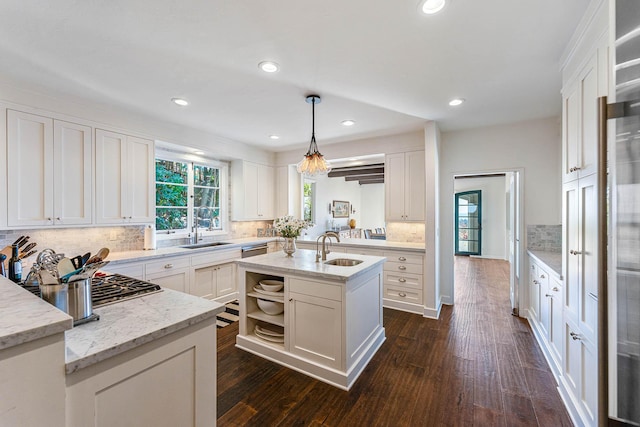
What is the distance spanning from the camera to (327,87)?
2.55m

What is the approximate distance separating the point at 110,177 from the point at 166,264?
47.3 inches

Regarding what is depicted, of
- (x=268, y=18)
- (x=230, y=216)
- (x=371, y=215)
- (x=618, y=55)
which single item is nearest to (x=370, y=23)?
(x=268, y=18)

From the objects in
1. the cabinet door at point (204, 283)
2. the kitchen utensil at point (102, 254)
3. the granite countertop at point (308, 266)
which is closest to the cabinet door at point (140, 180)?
the cabinet door at point (204, 283)

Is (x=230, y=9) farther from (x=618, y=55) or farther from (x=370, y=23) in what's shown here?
(x=618, y=55)

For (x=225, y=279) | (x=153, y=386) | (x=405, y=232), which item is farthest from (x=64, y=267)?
(x=405, y=232)

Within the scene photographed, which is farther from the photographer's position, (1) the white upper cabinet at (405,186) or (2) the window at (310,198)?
(2) the window at (310,198)

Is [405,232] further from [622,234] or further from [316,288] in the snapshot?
[622,234]

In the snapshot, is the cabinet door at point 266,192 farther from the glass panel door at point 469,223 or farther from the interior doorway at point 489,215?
the glass panel door at point 469,223

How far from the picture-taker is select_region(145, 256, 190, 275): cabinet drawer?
3.11 meters

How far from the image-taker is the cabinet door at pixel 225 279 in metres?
3.99

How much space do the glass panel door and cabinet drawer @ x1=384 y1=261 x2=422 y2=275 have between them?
5.72 meters

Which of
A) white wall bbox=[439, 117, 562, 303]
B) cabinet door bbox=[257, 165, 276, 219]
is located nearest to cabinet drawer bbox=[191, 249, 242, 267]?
cabinet door bbox=[257, 165, 276, 219]

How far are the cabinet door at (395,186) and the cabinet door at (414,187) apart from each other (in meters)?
0.06

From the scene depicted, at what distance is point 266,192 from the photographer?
529cm
